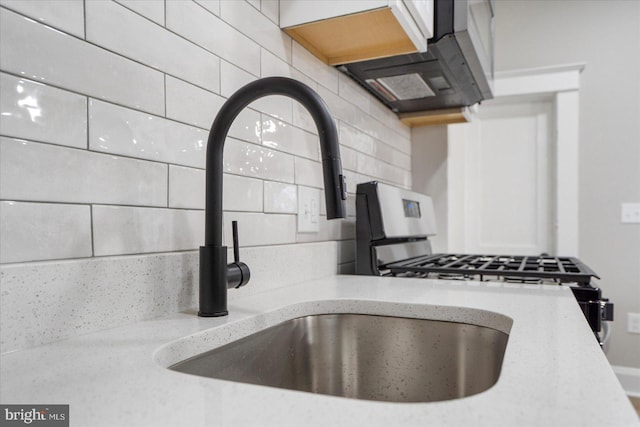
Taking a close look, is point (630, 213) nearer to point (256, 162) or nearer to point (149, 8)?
Result: point (256, 162)

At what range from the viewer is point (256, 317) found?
0.73 meters

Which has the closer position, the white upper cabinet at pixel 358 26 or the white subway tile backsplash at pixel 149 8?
the white subway tile backsplash at pixel 149 8

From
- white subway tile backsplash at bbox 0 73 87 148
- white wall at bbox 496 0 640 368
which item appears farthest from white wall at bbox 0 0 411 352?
white wall at bbox 496 0 640 368

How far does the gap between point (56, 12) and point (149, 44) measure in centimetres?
16

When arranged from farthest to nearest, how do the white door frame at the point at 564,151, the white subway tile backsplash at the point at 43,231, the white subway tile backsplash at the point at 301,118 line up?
1. the white door frame at the point at 564,151
2. the white subway tile backsplash at the point at 301,118
3. the white subway tile backsplash at the point at 43,231

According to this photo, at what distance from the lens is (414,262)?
1403 millimetres

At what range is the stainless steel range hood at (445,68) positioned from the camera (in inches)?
49.4

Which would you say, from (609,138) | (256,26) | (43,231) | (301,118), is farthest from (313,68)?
(609,138)

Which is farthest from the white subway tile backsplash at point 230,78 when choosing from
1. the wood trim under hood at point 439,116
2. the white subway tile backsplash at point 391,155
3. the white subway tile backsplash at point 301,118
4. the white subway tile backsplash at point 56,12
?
the wood trim under hood at point 439,116

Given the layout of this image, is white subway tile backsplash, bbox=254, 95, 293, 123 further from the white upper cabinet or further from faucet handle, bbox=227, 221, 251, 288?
faucet handle, bbox=227, 221, 251, 288

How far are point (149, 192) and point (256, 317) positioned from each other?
26cm

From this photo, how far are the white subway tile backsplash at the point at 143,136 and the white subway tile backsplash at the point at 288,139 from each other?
0.23 meters

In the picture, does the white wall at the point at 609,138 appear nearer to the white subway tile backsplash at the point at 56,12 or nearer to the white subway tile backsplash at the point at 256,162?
the white subway tile backsplash at the point at 256,162

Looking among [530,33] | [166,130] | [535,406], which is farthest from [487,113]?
[535,406]
